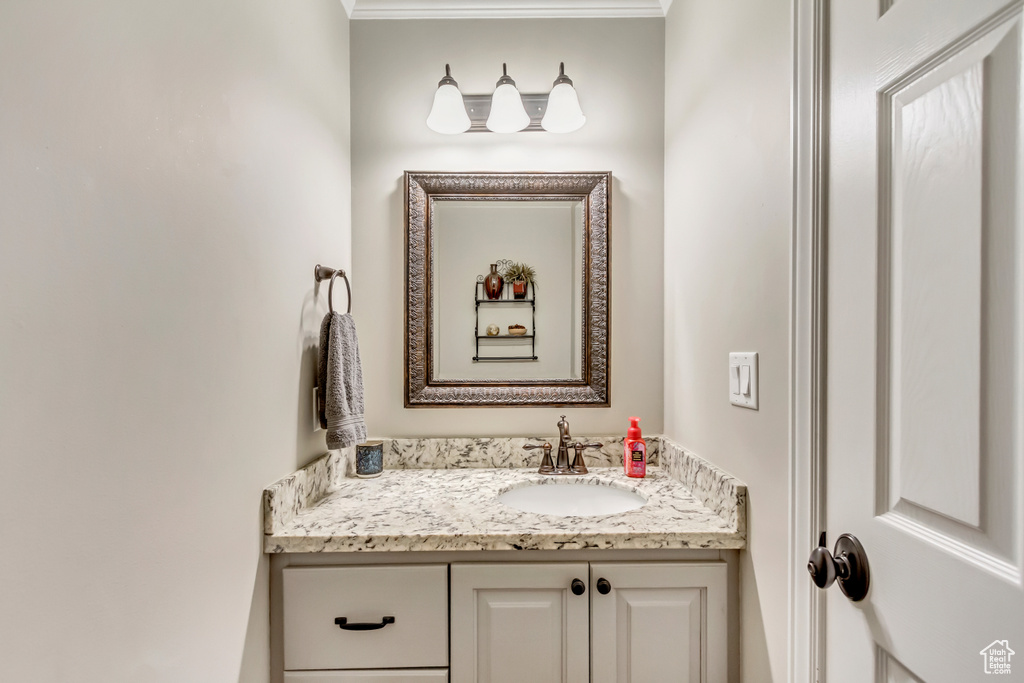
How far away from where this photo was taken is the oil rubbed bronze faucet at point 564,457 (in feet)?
5.05

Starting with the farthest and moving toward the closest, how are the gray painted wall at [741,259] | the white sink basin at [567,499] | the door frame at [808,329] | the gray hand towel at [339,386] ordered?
the white sink basin at [567,499]
the gray hand towel at [339,386]
the gray painted wall at [741,259]
the door frame at [808,329]

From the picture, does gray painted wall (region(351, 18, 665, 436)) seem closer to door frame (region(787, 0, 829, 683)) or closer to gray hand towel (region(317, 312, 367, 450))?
gray hand towel (region(317, 312, 367, 450))

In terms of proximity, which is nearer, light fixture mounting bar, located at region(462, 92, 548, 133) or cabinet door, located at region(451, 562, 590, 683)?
cabinet door, located at region(451, 562, 590, 683)

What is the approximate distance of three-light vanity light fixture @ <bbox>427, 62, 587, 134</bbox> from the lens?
154cm

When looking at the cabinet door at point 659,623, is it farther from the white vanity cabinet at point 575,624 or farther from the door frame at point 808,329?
the door frame at point 808,329

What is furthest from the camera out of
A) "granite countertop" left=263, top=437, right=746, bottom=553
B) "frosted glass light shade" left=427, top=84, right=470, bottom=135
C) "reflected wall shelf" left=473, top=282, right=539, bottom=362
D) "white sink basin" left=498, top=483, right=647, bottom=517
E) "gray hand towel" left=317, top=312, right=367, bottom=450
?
"reflected wall shelf" left=473, top=282, right=539, bottom=362

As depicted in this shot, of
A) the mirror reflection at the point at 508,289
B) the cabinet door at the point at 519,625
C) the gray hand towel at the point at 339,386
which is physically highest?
the mirror reflection at the point at 508,289

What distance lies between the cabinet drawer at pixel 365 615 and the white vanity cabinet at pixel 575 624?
0.17ft

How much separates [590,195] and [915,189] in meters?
1.10

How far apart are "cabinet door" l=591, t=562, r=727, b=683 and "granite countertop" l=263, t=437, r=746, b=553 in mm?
70

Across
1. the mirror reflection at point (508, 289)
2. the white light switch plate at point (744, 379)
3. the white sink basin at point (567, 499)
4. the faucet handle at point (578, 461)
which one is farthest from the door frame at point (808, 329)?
the mirror reflection at point (508, 289)

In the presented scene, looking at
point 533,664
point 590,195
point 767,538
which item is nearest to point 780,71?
point 590,195

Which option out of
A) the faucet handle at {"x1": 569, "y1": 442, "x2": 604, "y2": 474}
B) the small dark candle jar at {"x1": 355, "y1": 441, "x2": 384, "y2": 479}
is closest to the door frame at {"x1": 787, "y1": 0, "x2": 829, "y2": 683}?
the faucet handle at {"x1": 569, "y1": 442, "x2": 604, "y2": 474}

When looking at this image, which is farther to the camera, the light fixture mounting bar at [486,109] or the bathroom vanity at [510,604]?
the light fixture mounting bar at [486,109]
